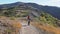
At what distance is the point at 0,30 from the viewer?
16.9 m

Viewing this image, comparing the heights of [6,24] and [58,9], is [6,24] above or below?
above

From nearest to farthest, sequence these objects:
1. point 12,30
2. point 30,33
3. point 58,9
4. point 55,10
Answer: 1. point 12,30
2. point 30,33
3. point 55,10
4. point 58,9

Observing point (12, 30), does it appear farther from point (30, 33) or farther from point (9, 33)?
point (30, 33)

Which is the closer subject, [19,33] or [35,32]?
[19,33]

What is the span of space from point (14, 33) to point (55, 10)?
82.4m

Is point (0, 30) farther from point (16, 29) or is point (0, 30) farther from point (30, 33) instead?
point (30, 33)

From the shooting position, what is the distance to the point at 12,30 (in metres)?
17.3

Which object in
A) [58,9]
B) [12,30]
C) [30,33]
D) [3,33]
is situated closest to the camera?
[3,33]

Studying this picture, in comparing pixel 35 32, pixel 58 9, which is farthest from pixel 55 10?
Result: pixel 35 32

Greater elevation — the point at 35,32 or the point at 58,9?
the point at 35,32

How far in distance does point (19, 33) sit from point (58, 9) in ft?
290

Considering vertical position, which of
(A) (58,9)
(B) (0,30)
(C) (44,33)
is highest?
(B) (0,30)

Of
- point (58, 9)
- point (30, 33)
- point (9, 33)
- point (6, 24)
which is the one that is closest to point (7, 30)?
point (9, 33)

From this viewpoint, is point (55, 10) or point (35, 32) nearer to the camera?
point (35, 32)
